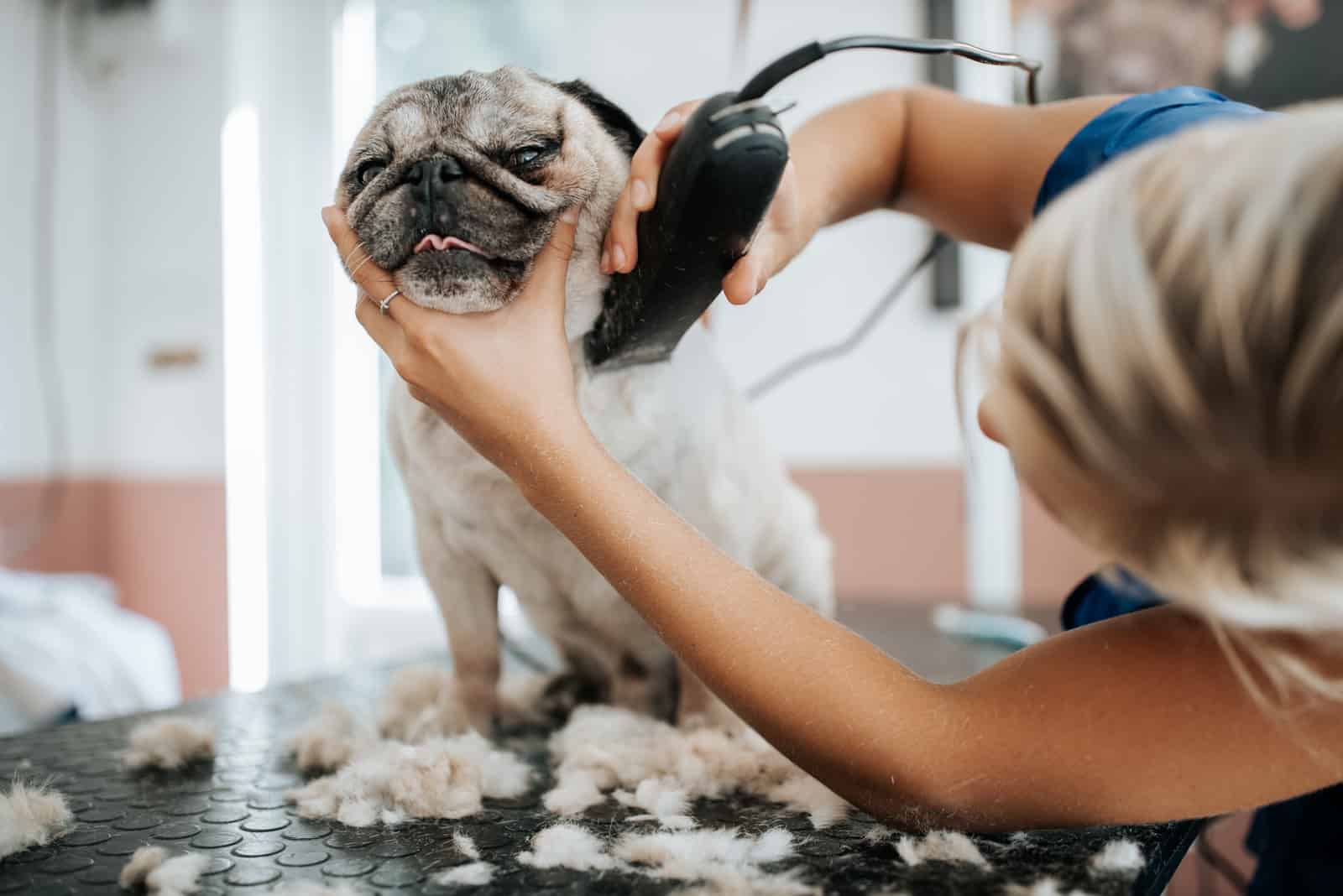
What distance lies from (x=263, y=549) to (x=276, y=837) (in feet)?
7.71

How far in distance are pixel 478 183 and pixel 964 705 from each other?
1.70ft

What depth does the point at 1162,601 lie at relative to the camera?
68cm

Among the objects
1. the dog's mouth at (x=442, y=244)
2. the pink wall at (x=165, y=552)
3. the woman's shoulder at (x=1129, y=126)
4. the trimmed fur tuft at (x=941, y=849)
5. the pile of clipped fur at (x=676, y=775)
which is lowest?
the pink wall at (x=165, y=552)

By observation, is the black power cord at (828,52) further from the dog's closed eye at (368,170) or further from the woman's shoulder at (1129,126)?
the dog's closed eye at (368,170)

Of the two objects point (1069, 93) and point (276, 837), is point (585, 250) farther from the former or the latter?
point (1069, 93)

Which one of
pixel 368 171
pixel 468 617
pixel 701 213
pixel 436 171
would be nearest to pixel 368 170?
pixel 368 171

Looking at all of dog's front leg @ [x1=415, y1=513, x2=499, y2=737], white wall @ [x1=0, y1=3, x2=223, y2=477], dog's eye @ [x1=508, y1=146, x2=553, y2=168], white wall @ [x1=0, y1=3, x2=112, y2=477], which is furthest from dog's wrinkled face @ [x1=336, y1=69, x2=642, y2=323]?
white wall @ [x1=0, y1=3, x2=112, y2=477]

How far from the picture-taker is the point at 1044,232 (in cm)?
47

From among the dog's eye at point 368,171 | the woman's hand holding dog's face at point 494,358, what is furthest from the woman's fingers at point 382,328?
the dog's eye at point 368,171

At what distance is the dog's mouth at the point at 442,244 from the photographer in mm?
697

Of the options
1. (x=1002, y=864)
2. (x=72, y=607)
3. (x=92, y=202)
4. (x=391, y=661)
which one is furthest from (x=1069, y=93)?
(x=92, y=202)

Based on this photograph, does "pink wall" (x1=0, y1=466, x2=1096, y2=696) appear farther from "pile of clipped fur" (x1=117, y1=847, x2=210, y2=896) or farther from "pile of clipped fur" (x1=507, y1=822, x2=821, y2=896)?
"pile of clipped fur" (x1=117, y1=847, x2=210, y2=896)

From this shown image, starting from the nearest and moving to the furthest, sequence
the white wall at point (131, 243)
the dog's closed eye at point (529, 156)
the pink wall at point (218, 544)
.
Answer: the dog's closed eye at point (529, 156)
the pink wall at point (218, 544)
the white wall at point (131, 243)

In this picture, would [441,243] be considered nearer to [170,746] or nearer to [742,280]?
[742,280]
